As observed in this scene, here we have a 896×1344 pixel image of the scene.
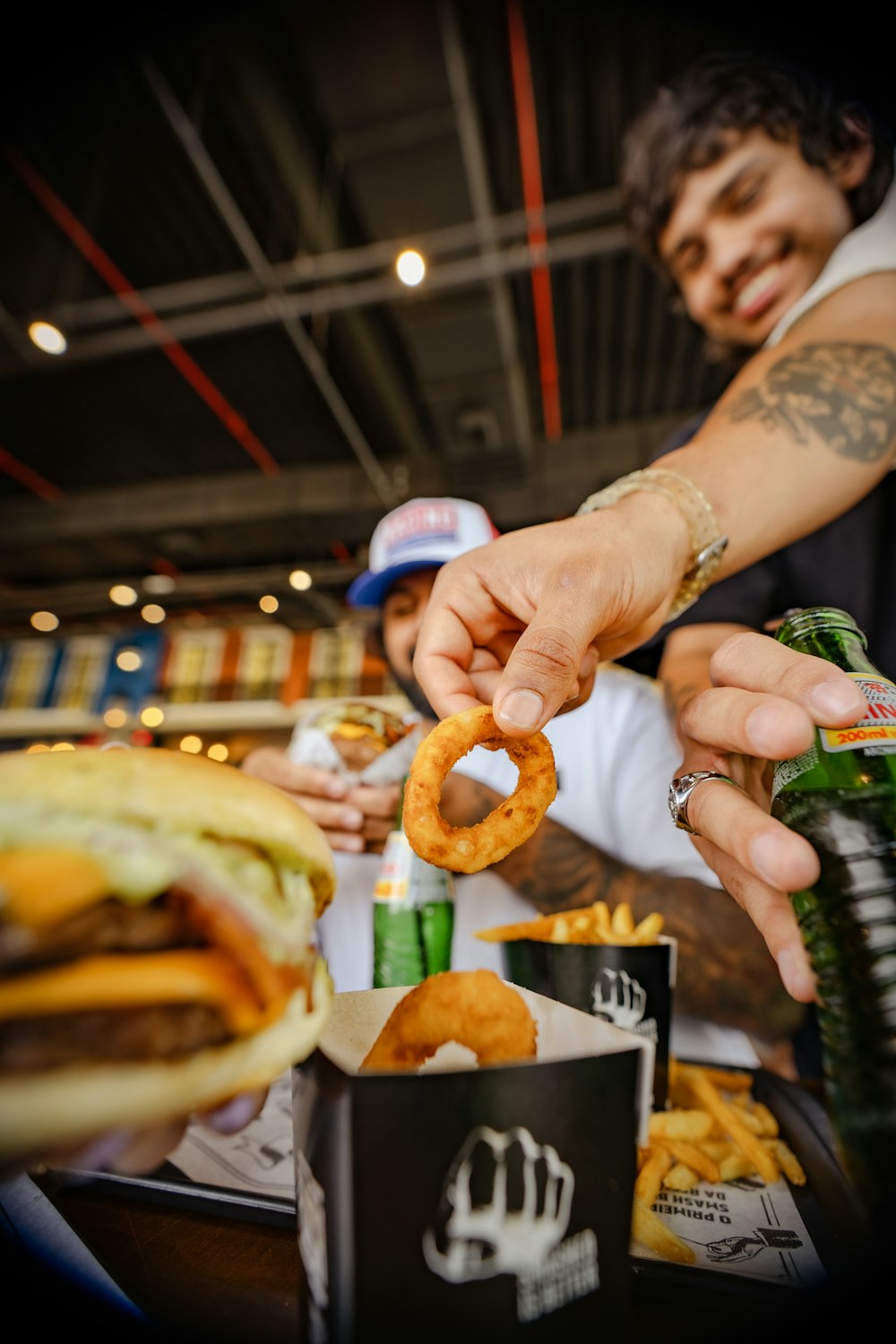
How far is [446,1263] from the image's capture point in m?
0.41

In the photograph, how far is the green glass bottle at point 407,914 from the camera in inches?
42.2

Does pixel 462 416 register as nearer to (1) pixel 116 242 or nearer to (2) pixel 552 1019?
(1) pixel 116 242

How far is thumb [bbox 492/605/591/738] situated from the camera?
2.03 feet

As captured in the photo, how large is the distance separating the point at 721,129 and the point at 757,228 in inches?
12.6

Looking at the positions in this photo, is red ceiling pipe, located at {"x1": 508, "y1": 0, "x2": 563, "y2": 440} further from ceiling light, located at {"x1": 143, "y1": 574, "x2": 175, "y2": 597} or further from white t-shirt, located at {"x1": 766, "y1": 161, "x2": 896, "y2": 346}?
ceiling light, located at {"x1": 143, "y1": 574, "x2": 175, "y2": 597}

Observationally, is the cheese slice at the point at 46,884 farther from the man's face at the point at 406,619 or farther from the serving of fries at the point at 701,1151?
the man's face at the point at 406,619

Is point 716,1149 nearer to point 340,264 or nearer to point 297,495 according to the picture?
point 340,264

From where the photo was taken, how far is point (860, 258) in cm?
114

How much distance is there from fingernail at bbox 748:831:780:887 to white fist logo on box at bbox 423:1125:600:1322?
0.26 meters

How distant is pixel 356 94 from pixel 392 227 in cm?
73

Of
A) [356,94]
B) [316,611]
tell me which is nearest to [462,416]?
[356,94]

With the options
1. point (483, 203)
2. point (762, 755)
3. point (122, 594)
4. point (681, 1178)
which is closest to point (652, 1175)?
point (681, 1178)

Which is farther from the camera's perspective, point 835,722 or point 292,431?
point 292,431

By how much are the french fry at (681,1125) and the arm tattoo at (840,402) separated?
977 mm
